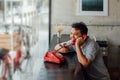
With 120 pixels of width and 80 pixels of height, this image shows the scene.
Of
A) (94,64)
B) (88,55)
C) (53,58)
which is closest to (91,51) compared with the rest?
(88,55)

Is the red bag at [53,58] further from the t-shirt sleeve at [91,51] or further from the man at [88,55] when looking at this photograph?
the t-shirt sleeve at [91,51]

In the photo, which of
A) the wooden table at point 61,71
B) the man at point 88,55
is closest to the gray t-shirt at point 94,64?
the man at point 88,55

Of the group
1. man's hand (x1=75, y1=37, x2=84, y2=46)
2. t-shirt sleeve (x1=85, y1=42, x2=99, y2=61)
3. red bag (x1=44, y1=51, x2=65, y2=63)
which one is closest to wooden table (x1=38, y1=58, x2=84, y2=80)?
red bag (x1=44, y1=51, x2=65, y2=63)

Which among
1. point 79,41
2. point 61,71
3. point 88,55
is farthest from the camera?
point 79,41

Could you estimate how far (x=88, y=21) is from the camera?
Answer: 17.0ft

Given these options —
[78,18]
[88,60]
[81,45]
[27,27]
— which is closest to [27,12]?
[27,27]

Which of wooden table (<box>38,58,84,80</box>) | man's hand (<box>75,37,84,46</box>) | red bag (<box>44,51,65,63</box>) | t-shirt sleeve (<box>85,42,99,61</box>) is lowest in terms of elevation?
wooden table (<box>38,58,84,80</box>)

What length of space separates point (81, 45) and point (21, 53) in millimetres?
1259

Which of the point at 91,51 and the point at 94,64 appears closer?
the point at 91,51

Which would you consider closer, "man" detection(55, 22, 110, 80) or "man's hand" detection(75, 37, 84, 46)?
"man" detection(55, 22, 110, 80)

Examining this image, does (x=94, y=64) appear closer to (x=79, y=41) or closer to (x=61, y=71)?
(x=79, y=41)

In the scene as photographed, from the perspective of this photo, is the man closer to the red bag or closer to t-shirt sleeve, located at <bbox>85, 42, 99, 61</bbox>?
t-shirt sleeve, located at <bbox>85, 42, 99, 61</bbox>

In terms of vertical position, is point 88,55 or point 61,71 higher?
point 88,55

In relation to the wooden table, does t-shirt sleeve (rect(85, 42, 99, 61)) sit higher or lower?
higher
